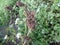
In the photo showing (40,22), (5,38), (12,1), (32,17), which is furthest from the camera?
(12,1)

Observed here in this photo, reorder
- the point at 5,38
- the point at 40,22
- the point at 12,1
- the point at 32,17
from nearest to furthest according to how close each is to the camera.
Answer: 1. the point at 32,17
2. the point at 40,22
3. the point at 5,38
4. the point at 12,1

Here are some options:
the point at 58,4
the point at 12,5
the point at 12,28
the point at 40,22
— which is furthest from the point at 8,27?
the point at 58,4

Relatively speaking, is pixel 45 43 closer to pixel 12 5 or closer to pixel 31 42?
pixel 31 42

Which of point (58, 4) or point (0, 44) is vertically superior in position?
point (58, 4)

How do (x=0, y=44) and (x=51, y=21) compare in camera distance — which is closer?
(x=51, y=21)

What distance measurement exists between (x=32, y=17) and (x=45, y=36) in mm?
348

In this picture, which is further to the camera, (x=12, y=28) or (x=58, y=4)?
(x=12, y=28)

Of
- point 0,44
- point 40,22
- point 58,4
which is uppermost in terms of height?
point 58,4

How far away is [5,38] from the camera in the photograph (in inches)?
125

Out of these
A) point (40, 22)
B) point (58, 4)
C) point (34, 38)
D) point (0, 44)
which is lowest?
point (0, 44)

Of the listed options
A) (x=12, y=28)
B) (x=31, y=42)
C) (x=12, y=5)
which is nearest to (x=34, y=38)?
(x=31, y=42)

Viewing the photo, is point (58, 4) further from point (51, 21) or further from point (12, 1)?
point (12, 1)

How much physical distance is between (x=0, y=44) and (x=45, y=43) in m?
0.82

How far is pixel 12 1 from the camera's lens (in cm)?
351
